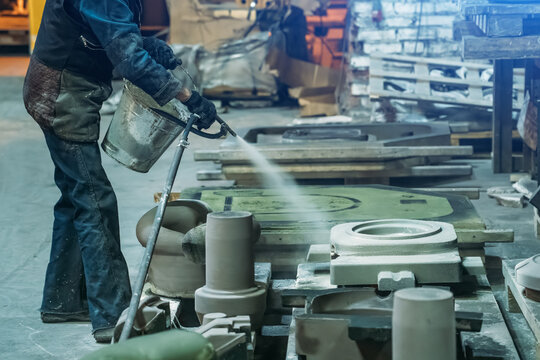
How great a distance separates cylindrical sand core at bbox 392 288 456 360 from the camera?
2.34m

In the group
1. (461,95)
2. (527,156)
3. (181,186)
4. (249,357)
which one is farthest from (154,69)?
(461,95)

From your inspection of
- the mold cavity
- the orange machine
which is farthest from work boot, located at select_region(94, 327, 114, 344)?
the orange machine

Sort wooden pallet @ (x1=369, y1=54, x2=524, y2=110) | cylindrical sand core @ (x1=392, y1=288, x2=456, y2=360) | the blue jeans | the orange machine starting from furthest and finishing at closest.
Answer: the orange machine, wooden pallet @ (x1=369, y1=54, x2=524, y2=110), the blue jeans, cylindrical sand core @ (x1=392, y1=288, x2=456, y2=360)

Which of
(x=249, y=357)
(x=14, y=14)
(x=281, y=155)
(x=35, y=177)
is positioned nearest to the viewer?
(x=249, y=357)

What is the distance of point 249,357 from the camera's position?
3.02m

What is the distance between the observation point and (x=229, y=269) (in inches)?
131

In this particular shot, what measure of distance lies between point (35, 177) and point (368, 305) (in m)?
5.20

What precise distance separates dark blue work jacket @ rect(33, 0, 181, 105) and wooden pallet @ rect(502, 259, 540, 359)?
62.9 inches

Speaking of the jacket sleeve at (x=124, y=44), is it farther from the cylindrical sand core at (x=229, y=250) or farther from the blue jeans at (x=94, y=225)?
the cylindrical sand core at (x=229, y=250)

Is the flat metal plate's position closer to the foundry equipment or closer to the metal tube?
the foundry equipment

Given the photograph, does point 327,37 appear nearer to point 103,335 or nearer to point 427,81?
point 427,81

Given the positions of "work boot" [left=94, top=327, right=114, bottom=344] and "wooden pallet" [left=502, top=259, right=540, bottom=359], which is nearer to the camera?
"wooden pallet" [left=502, top=259, right=540, bottom=359]

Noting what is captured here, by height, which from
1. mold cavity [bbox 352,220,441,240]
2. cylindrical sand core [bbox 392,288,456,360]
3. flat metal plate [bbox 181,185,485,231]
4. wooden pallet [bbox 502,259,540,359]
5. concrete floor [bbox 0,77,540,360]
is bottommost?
concrete floor [bbox 0,77,540,360]

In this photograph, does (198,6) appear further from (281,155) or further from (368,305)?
(368,305)
